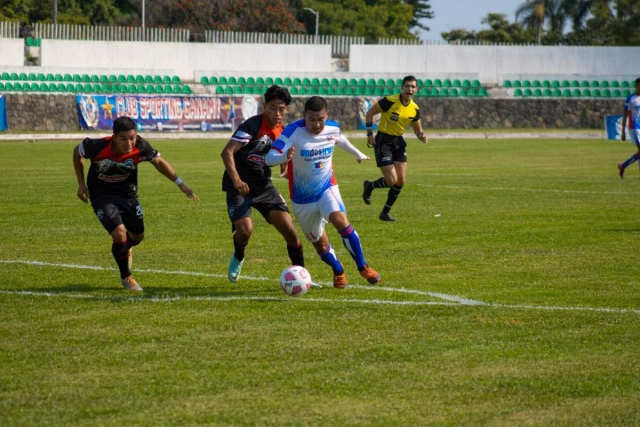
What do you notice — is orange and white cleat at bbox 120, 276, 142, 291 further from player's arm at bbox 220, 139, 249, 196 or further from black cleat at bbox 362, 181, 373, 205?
black cleat at bbox 362, 181, 373, 205

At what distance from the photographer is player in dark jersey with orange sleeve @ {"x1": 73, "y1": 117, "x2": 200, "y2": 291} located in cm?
937

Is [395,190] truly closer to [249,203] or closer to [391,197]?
[391,197]

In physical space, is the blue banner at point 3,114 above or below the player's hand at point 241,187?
below

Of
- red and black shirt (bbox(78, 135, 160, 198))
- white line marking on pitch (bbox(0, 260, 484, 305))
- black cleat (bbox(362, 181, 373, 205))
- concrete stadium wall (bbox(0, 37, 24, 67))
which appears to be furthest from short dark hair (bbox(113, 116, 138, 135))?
concrete stadium wall (bbox(0, 37, 24, 67))

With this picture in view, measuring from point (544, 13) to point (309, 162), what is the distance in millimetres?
75307

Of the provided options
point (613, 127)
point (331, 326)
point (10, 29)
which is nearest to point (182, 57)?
point (10, 29)

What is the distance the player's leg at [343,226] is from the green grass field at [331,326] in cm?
16

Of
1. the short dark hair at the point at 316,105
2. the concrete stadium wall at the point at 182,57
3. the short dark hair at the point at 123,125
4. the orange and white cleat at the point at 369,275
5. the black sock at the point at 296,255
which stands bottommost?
the orange and white cleat at the point at 369,275

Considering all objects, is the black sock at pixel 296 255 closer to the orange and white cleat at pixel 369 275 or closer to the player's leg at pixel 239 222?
the player's leg at pixel 239 222

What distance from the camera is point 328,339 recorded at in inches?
289

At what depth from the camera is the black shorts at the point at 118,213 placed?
31.0 feet

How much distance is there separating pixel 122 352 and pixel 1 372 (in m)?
0.84

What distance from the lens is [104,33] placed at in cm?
4925

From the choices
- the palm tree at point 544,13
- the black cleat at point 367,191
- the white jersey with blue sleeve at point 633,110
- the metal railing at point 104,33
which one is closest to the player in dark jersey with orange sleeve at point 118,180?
the black cleat at point 367,191
